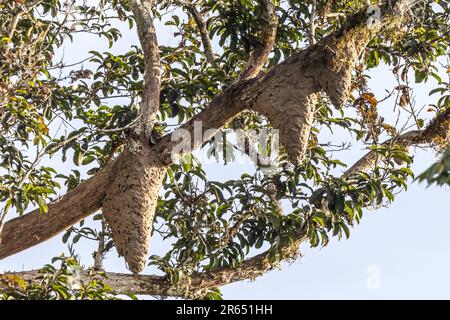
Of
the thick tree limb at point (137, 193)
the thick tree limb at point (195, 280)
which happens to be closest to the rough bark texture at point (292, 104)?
the thick tree limb at point (137, 193)

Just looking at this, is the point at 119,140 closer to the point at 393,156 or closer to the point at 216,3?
the point at 216,3

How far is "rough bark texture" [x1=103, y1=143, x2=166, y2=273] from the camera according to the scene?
7266 mm

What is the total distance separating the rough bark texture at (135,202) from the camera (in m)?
7.27

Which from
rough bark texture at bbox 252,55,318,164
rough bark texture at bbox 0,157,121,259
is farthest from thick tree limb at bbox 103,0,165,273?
rough bark texture at bbox 252,55,318,164

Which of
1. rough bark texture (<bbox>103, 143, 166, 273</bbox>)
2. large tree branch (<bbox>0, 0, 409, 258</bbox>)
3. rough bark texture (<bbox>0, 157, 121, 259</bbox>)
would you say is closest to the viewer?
large tree branch (<bbox>0, 0, 409, 258</bbox>)

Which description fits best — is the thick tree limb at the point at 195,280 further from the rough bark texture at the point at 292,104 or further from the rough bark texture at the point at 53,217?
the rough bark texture at the point at 292,104

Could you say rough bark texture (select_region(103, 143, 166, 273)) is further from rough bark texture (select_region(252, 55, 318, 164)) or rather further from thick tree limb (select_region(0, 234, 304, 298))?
rough bark texture (select_region(252, 55, 318, 164))

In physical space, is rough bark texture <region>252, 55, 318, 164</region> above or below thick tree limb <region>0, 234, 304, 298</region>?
above

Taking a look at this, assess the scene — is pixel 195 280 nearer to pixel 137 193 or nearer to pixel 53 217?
pixel 137 193

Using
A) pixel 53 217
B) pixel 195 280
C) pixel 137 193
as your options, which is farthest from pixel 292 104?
pixel 53 217

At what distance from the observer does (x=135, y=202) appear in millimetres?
7273

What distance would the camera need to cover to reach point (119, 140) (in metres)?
A: 8.02
